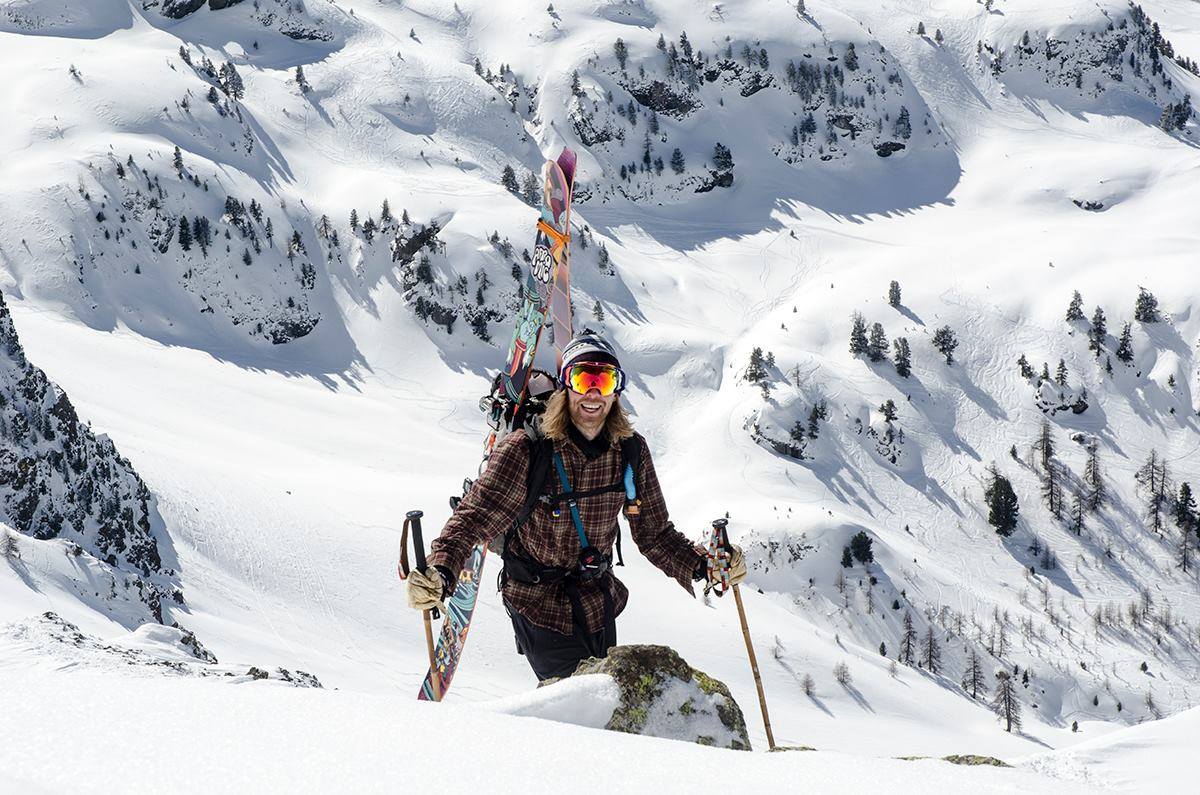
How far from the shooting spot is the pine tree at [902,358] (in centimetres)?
11150

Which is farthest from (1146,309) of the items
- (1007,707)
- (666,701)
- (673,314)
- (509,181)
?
(666,701)

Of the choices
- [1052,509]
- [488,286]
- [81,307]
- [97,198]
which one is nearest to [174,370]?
[81,307]

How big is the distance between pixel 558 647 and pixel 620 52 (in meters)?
176

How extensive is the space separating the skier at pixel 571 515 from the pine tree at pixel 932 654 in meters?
82.2

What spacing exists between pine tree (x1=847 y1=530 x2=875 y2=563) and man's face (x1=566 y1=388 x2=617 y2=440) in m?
82.6

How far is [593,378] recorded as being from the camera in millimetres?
6344

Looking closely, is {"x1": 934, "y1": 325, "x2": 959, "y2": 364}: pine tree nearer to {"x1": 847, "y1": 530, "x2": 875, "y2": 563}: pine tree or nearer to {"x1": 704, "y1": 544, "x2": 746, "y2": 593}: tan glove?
{"x1": 847, "y1": 530, "x2": 875, "y2": 563}: pine tree

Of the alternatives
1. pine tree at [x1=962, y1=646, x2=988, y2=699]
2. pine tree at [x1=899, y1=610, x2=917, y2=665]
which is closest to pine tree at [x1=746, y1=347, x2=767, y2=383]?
pine tree at [x1=899, y1=610, x2=917, y2=665]

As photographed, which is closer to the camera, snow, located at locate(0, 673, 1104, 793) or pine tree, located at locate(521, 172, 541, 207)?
snow, located at locate(0, 673, 1104, 793)

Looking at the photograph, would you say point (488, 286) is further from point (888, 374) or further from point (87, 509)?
point (87, 509)

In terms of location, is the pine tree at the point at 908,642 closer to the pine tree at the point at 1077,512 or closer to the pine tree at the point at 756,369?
the pine tree at the point at 756,369

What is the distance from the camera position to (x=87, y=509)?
37.3 metres

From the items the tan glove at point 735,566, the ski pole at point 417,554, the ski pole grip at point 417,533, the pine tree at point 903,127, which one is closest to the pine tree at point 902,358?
the pine tree at point 903,127

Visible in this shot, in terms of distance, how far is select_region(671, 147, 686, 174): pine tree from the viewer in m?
157
